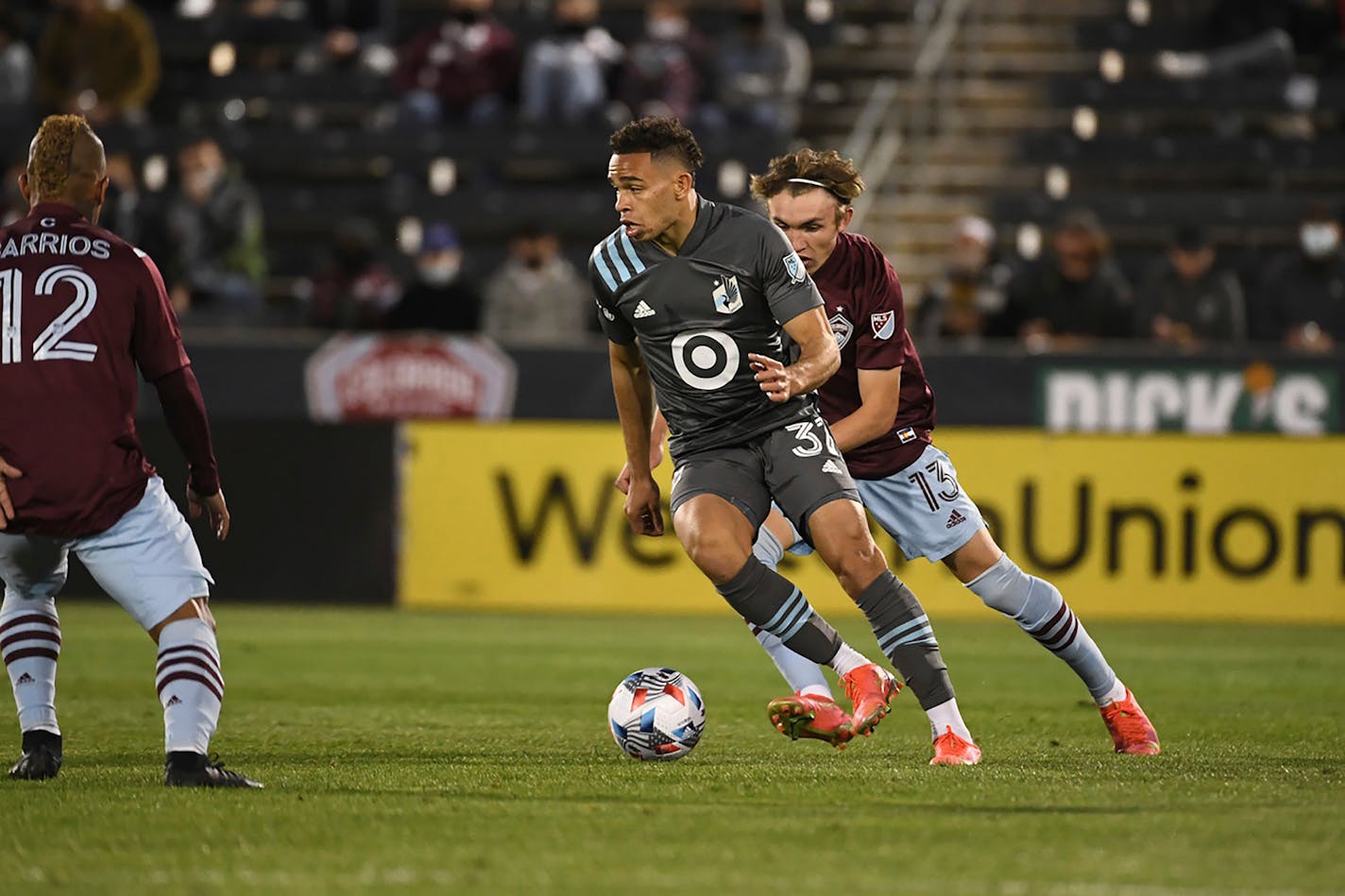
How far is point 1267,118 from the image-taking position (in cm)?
2056

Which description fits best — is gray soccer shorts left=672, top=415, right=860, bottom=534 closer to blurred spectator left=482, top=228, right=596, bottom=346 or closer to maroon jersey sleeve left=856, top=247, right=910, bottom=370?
maroon jersey sleeve left=856, top=247, right=910, bottom=370

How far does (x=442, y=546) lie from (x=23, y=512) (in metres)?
9.00

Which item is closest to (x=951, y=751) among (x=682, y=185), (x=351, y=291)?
(x=682, y=185)

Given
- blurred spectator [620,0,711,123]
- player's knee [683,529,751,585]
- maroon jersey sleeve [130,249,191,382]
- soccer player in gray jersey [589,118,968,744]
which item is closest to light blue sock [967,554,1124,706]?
soccer player in gray jersey [589,118,968,744]

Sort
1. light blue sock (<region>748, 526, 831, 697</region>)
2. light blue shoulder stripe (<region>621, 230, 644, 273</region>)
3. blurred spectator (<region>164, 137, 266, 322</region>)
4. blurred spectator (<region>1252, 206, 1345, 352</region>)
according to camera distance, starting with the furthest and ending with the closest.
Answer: blurred spectator (<region>164, 137, 266, 322</region>) < blurred spectator (<region>1252, 206, 1345, 352</region>) < light blue sock (<region>748, 526, 831, 697</region>) < light blue shoulder stripe (<region>621, 230, 644, 273</region>)

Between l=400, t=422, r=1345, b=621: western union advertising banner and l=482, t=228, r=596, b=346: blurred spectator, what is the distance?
2293 mm

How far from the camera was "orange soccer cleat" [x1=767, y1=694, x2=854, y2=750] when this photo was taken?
7074mm

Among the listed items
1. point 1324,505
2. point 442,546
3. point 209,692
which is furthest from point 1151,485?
point 209,692

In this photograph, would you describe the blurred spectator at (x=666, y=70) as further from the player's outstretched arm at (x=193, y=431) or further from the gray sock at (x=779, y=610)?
the player's outstretched arm at (x=193, y=431)

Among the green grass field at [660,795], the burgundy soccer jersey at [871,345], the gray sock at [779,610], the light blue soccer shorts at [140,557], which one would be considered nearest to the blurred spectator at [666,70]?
the green grass field at [660,795]

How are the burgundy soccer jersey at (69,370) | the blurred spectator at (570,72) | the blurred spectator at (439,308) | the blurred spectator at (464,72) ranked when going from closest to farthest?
the burgundy soccer jersey at (69,370), the blurred spectator at (439,308), the blurred spectator at (570,72), the blurred spectator at (464,72)

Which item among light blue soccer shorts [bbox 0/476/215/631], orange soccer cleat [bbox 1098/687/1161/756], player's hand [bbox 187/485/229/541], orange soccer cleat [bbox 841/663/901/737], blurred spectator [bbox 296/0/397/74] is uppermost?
blurred spectator [bbox 296/0/397/74]

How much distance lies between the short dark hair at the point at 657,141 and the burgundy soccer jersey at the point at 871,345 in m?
0.80

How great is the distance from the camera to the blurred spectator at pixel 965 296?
56.2 ft
